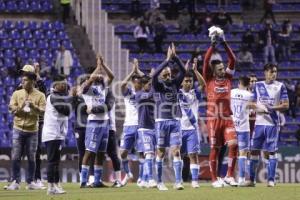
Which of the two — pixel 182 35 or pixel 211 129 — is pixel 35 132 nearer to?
pixel 211 129

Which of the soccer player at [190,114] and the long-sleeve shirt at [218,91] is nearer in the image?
the long-sleeve shirt at [218,91]

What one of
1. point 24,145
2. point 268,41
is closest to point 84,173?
point 24,145

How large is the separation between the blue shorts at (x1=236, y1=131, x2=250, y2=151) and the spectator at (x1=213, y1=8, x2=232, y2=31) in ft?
63.0

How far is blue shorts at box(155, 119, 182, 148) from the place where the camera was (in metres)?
20.7

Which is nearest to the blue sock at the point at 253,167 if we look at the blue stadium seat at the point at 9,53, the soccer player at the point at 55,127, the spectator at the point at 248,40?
the soccer player at the point at 55,127

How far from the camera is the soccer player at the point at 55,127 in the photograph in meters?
19.4

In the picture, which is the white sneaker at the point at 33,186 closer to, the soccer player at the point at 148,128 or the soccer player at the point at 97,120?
the soccer player at the point at 97,120

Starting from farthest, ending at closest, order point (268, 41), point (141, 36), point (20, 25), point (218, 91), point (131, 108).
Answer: point (268, 41) < point (141, 36) < point (20, 25) < point (131, 108) < point (218, 91)

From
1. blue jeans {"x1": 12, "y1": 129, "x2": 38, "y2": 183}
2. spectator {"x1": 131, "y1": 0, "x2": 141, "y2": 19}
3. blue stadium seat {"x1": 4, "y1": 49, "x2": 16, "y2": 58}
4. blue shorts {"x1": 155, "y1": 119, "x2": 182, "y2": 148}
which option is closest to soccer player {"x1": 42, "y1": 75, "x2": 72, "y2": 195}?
blue jeans {"x1": 12, "y1": 129, "x2": 38, "y2": 183}

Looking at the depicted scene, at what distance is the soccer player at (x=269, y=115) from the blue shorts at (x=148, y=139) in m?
2.30

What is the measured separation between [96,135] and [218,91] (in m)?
2.87

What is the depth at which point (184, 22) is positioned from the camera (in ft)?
135

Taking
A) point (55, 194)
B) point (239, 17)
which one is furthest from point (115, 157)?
point (239, 17)

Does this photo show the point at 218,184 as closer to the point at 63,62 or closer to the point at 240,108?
the point at 240,108
